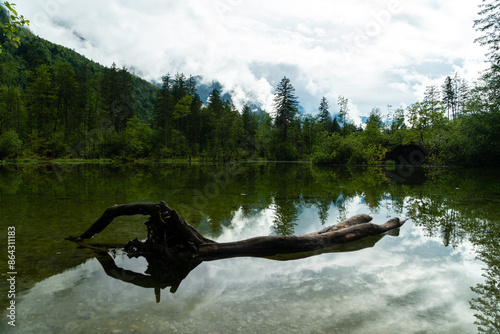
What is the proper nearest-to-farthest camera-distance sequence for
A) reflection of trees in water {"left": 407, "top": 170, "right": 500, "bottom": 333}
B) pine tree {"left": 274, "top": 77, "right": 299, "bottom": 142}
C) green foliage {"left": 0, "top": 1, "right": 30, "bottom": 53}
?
1. reflection of trees in water {"left": 407, "top": 170, "right": 500, "bottom": 333}
2. green foliage {"left": 0, "top": 1, "right": 30, "bottom": 53}
3. pine tree {"left": 274, "top": 77, "right": 299, "bottom": 142}

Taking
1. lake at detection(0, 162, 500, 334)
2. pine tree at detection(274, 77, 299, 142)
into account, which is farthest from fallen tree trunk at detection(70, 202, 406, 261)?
pine tree at detection(274, 77, 299, 142)

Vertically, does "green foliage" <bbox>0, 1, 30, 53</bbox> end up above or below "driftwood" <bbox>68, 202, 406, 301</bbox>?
above

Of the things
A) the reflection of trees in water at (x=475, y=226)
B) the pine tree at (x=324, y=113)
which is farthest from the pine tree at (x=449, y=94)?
the reflection of trees in water at (x=475, y=226)

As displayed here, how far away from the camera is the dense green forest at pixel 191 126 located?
34844 millimetres

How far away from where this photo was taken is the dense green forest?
34.8 meters

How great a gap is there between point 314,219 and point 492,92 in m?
35.7

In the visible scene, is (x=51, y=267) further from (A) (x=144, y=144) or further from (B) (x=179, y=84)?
(B) (x=179, y=84)

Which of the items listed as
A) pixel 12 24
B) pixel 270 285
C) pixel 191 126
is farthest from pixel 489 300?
pixel 191 126

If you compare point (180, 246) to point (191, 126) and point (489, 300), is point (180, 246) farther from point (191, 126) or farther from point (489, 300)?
point (191, 126)

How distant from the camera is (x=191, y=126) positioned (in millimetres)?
73375

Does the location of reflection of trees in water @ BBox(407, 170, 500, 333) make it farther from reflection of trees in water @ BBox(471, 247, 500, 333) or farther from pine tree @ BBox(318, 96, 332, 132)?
pine tree @ BBox(318, 96, 332, 132)

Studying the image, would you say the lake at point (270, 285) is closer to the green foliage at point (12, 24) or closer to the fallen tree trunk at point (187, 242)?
the fallen tree trunk at point (187, 242)

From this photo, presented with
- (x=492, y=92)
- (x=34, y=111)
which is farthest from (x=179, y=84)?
(x=492, y=92)

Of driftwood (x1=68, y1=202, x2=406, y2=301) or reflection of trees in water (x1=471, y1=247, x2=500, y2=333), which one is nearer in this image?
reflection of trees in water (x1=471, y1=247, x2=500, y2=333)
